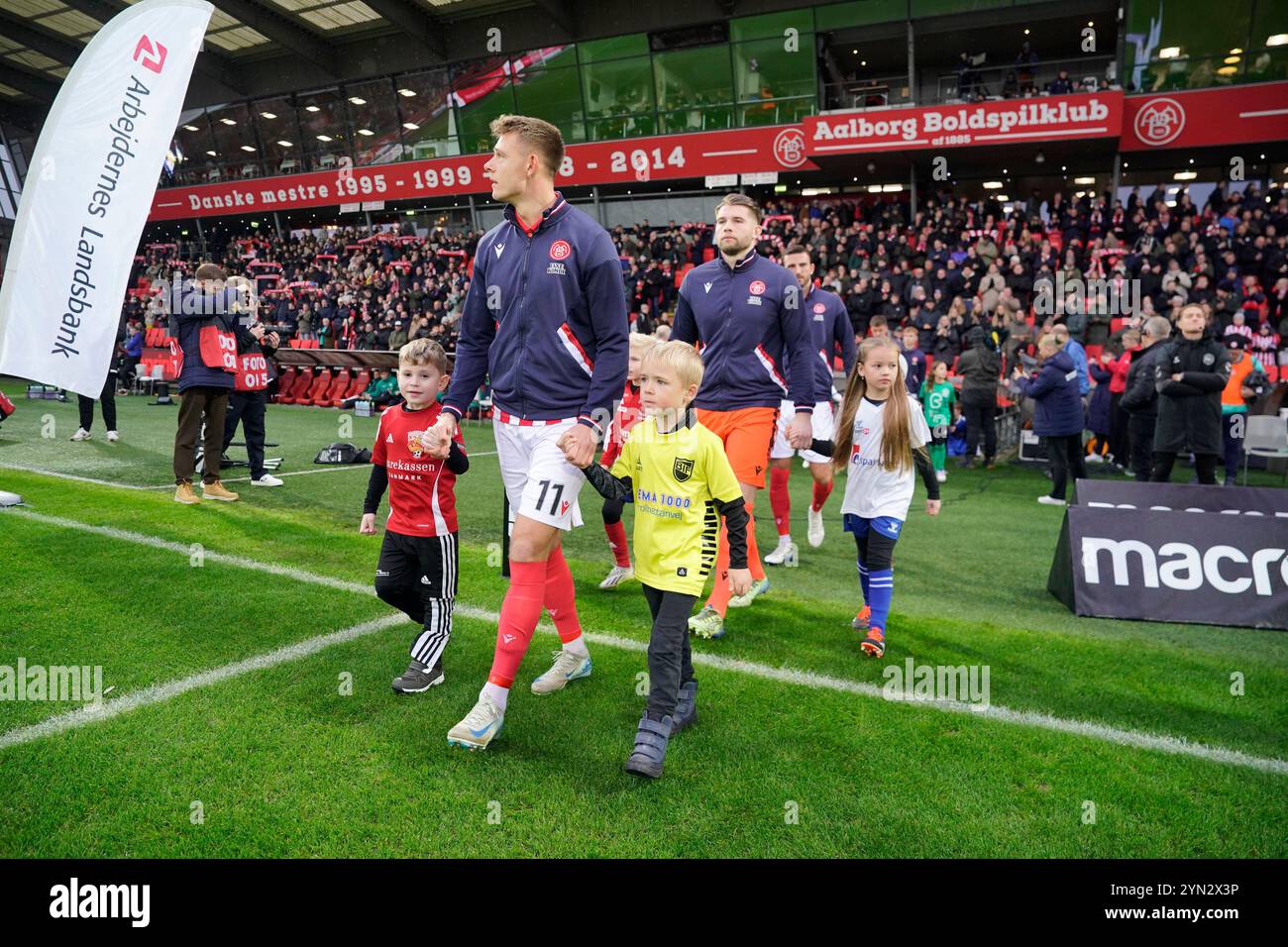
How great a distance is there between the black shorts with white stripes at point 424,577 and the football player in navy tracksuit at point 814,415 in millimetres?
3032

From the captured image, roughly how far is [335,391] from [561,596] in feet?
63.0

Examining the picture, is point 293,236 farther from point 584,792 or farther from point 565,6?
point 584,792

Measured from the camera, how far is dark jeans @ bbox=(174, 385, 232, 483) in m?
7.75

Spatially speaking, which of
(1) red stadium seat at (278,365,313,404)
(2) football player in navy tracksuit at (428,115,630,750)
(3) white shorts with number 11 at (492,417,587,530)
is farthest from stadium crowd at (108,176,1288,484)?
(3) white shorts with number 11 at (492,417,587,530)

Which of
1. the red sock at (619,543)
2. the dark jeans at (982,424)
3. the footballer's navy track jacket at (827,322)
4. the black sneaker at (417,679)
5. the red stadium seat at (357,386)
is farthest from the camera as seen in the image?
the red stadium seat at (357,386)

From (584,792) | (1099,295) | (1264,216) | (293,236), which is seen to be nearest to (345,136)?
(293,236)

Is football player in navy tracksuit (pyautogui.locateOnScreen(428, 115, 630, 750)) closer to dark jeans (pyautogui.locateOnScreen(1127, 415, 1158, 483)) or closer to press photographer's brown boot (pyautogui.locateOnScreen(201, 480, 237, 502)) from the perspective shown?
press photographer's brown boot (pyautogui.locateOnScreen(201, 480, 237, 502))

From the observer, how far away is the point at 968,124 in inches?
824

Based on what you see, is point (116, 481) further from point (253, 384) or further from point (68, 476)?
point (253, 384)

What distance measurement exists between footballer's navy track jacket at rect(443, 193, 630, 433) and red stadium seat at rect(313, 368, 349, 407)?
18873 mm

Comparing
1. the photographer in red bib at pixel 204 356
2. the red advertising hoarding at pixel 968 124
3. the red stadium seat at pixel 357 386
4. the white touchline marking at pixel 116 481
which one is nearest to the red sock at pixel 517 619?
the photographer in red bib at pixel 204 356

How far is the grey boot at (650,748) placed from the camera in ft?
9.62

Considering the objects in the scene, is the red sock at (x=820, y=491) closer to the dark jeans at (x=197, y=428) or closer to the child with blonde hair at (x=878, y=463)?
the child with blonde hair at (x=878, y=463)

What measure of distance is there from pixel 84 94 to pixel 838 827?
7.06m
